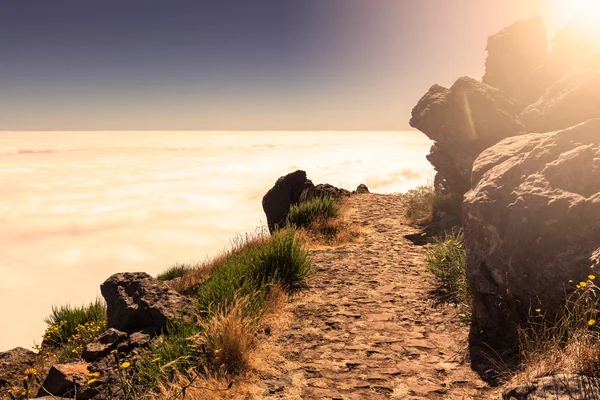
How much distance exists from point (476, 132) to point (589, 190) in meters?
7.75

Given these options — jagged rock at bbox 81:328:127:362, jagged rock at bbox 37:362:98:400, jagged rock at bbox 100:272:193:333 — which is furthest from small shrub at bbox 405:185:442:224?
jagged rock at bbox 37:362:98:400

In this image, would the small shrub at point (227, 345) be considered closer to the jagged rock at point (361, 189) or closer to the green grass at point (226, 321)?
the green grass at point (226, 321)

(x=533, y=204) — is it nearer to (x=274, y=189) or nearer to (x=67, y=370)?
(x=67, y=370)

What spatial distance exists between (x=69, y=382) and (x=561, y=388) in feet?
17.1

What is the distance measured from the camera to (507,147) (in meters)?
5.42

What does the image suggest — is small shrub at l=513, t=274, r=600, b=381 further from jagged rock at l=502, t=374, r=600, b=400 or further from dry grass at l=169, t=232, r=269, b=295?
dry grass at l=169, t=232, r=269, b=295

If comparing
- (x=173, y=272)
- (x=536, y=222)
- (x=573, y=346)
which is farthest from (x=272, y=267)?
(x=173, y=272)

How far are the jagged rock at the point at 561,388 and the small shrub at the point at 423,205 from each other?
9445mm

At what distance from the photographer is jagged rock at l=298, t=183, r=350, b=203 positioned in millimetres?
15125

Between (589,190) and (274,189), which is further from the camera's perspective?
(274,189)

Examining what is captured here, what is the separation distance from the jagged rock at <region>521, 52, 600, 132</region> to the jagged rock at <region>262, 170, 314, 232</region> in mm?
10028

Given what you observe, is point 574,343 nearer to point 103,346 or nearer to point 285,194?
point 103,346

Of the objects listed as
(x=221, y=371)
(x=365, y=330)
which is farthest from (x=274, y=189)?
(x=221, y=371)

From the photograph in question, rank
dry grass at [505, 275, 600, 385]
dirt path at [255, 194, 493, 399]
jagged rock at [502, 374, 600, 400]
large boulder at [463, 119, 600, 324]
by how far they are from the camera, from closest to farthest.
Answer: jagged rock at [502, 374, 600, 400]
dry grass at [505, 275, 600, 385]
large boulder at [463, 119, 600, 324]
dirt path at [255, 194, 493, 399]
